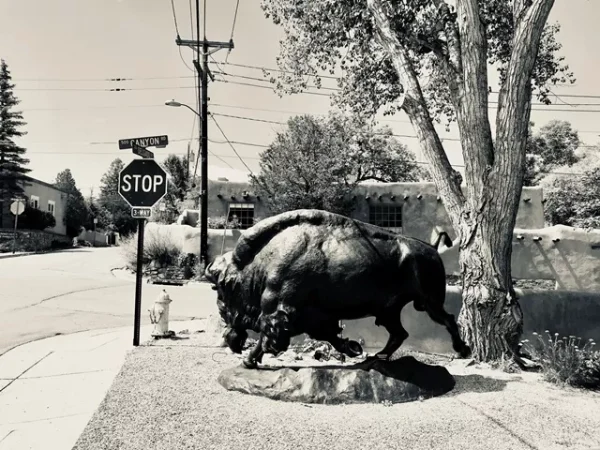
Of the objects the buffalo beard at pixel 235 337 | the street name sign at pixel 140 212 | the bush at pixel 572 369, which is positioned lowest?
the bush at pixel 572 369

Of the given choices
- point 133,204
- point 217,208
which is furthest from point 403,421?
point 217,208

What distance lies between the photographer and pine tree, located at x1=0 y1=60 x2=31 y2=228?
116ft

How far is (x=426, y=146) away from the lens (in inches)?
290

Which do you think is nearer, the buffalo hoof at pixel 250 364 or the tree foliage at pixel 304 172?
the buffalo hoof at pixel 250 364

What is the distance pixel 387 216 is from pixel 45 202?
33590 millimetres

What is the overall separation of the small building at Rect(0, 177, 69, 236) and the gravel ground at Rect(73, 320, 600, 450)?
36230 millimetres

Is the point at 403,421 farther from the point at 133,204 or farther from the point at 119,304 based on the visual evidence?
the point at 119,304

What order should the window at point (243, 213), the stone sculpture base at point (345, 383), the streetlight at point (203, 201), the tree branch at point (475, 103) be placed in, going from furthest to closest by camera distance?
1. the window at point (243, 213)
2. the streetlight at point (203, 201)
3. the tree branch at point (475, 103)
4. the stone sculpture base at point (345, 383)

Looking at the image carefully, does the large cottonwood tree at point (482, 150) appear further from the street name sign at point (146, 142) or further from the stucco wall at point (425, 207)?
the stucco wall at point (425, 207)

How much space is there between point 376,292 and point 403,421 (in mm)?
1264

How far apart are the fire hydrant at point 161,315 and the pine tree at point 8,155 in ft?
108

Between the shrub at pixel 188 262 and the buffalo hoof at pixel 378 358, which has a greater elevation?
the shrub at pixel 188 262

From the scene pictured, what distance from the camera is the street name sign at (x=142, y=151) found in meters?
7.33

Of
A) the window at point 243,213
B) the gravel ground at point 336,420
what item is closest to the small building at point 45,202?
the window at point 243,213
